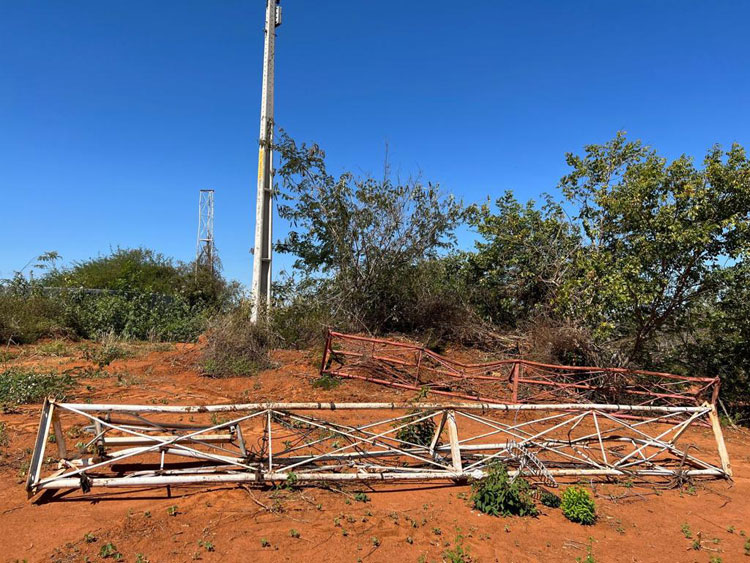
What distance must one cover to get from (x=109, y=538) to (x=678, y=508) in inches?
211

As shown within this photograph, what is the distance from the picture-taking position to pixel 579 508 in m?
4.23

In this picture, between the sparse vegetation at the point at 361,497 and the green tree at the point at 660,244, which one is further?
the green tree at the point at 660,244

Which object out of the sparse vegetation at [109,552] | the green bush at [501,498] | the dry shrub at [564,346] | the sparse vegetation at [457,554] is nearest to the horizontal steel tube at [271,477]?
the green bush at [501,498]

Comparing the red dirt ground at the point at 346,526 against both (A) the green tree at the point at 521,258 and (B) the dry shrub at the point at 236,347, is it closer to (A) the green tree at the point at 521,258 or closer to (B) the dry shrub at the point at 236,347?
(B) the dry shrub at the point at 236,347

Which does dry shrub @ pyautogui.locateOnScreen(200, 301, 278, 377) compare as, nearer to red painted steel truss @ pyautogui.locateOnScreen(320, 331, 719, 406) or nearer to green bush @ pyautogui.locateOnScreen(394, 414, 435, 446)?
red painted steel truss @ pyautogui.locateOnScreen(320, 331, 719, 406)

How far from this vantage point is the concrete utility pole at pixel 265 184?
12773 mm

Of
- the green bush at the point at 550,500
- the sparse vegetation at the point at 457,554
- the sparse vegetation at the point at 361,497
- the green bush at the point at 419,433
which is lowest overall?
the green bush at the point at 550,500

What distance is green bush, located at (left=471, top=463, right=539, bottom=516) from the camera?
4.29 metres

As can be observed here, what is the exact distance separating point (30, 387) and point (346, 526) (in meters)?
6.12

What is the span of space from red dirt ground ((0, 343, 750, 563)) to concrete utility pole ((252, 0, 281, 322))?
305 inches

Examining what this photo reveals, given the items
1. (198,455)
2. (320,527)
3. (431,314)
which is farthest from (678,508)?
(431,314)

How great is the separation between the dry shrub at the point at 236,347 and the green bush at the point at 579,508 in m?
7.28

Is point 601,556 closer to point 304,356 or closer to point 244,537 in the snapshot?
point 244,537

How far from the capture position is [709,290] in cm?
904
